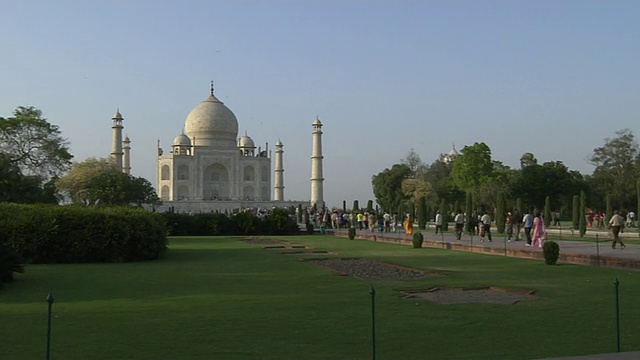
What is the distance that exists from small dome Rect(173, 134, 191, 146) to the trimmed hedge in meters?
52.0

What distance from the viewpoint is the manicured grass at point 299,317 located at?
22.2 feet

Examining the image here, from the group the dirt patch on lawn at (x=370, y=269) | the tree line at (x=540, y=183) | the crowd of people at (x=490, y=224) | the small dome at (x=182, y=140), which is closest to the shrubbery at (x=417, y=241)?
the crowd of people at (x=490, y=224)

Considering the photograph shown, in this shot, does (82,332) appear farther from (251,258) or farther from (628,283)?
(251,258)

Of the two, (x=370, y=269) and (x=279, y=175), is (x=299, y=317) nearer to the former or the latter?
(x=370, y=269)

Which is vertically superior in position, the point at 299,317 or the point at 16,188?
the point at 16,188

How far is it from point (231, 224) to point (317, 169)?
33.5 m

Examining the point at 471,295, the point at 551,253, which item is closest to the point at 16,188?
the point at 551,253

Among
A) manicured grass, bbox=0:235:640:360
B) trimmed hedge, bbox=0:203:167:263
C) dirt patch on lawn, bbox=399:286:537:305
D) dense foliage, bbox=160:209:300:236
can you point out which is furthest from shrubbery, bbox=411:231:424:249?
dense foliage, bbox=160:209:300:236

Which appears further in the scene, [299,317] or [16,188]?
[16,188]

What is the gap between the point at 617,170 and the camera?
53.0m

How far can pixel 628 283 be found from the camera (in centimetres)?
1153

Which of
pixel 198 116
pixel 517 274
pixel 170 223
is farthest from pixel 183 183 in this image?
pixel 517 274

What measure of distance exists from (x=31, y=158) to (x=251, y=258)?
25.6m

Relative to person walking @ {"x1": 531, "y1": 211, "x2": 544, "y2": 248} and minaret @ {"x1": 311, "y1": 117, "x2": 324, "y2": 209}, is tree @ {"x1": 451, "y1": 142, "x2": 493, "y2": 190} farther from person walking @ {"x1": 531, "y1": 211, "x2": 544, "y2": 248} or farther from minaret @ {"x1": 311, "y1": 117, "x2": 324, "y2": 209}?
person walking @ {"x1": 531, "y1": 211, "x2": 544, "y2": 248}
